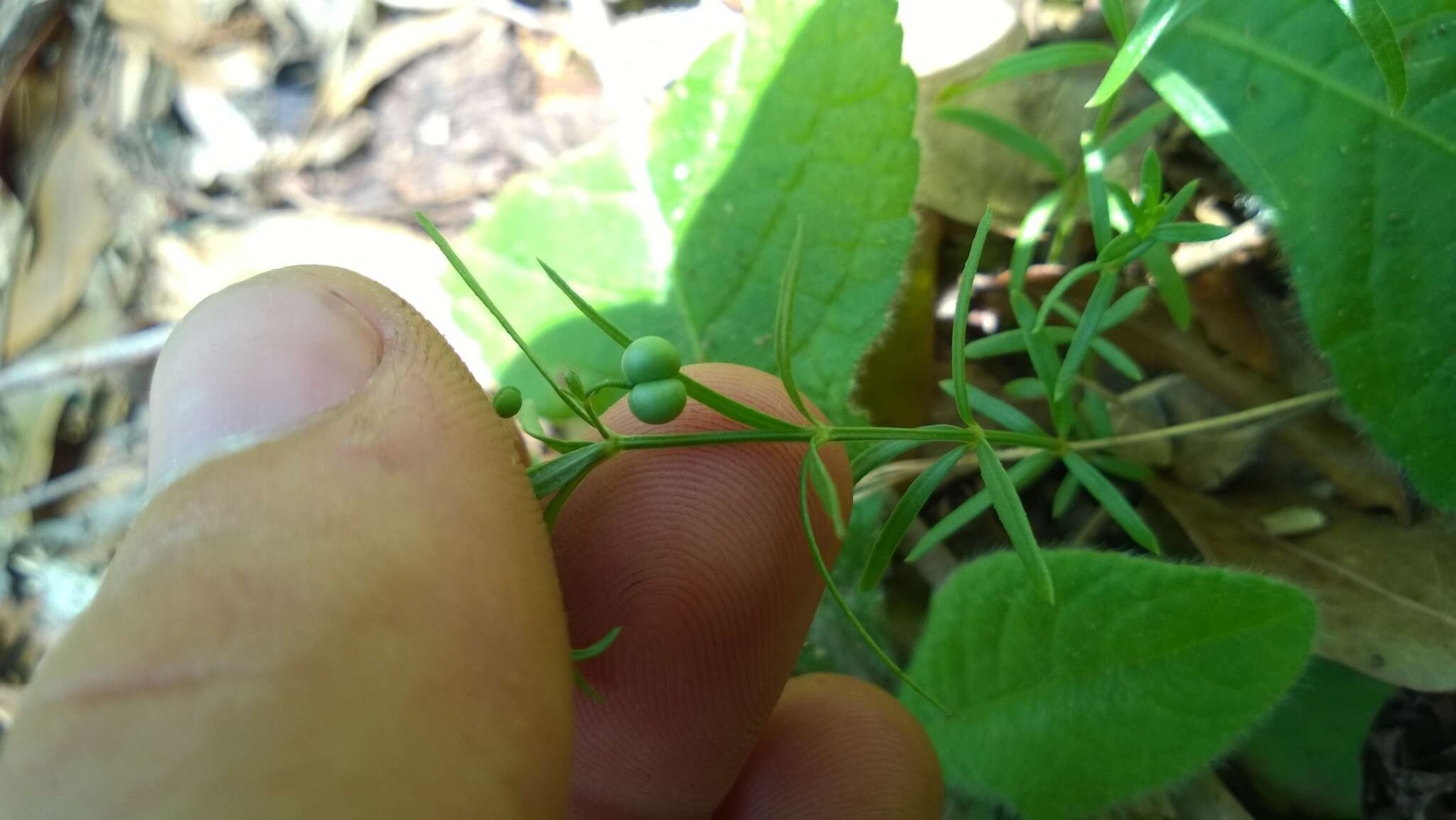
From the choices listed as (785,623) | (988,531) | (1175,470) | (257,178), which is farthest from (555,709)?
(257,178)

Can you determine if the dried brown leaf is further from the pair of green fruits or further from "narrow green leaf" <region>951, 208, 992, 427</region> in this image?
the pair of green fruits

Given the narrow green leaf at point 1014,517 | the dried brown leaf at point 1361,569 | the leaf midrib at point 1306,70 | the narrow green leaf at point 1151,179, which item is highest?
the leaf midrib at point 1306,70

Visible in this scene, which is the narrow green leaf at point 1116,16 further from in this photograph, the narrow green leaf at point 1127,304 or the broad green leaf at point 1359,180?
the narrow green leaf at point 1127,304

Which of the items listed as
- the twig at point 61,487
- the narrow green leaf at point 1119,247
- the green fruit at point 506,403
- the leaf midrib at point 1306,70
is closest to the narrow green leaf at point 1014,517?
the narrow green leaf at point 1119,247

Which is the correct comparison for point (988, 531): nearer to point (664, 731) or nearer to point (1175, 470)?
point (1175, 470)

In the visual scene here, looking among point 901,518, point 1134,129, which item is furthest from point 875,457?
point 1134,129

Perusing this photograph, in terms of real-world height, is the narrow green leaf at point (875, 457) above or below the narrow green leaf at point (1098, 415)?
above
